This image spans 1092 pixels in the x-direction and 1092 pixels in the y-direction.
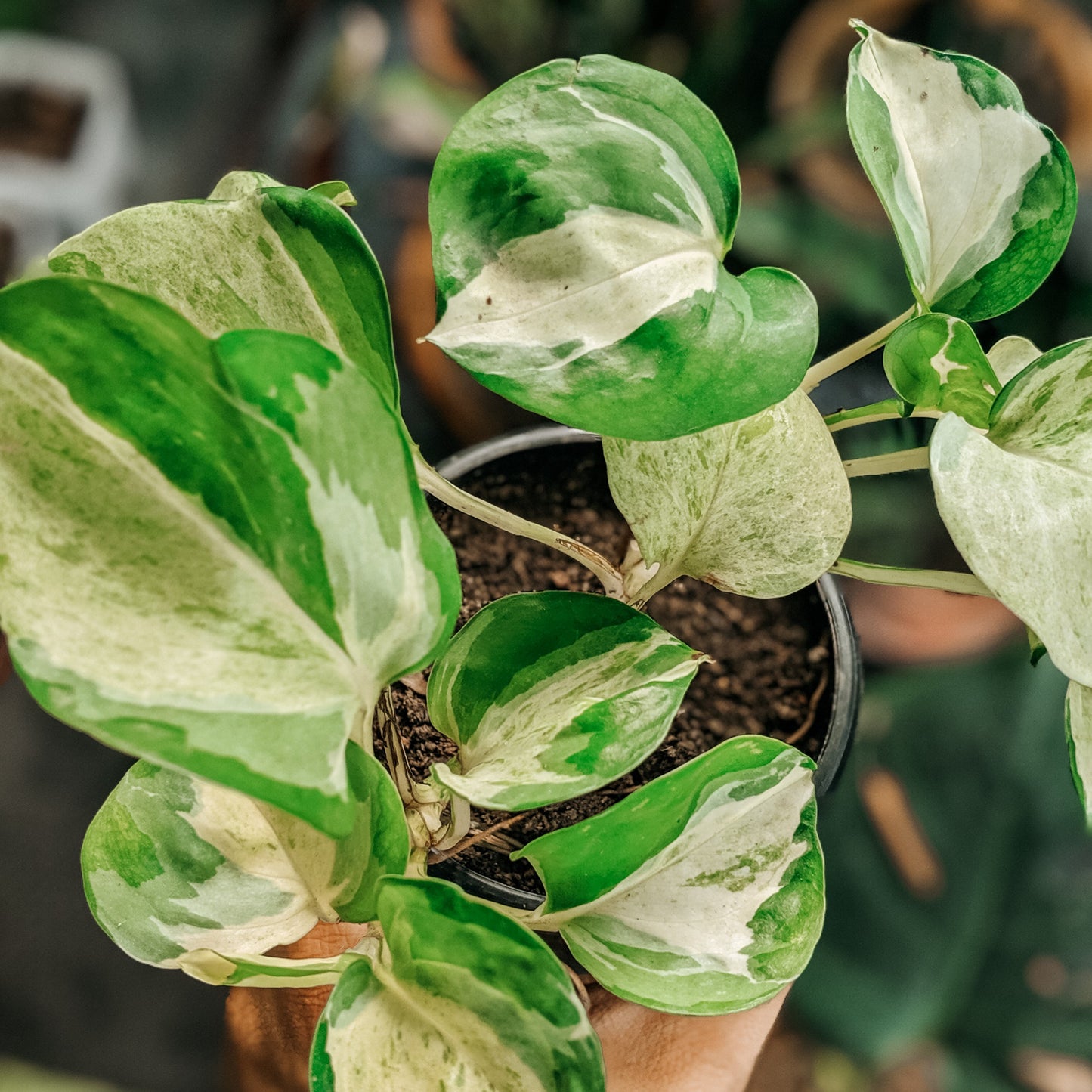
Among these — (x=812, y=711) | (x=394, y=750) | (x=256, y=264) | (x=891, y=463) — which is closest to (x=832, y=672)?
(x=812, y=711)

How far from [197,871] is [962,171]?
1.29ft

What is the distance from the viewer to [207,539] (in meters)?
0.26

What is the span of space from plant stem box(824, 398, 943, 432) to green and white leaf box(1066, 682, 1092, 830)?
113 mm

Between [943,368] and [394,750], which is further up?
[943,368]

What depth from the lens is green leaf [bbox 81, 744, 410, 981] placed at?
0.35 m

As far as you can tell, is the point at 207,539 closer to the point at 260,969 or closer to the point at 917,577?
the point at 260,969

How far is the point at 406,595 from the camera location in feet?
0.87

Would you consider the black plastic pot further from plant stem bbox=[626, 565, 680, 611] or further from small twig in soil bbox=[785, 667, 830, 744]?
plant stem bbox=[626, 565, 680, 611]

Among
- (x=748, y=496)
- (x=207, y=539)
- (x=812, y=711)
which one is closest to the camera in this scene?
(x=207, y=539)

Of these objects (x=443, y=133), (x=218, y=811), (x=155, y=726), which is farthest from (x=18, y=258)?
(x=155, y=726)

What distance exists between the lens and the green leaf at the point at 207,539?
0.78 ft

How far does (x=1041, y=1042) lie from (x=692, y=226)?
99 cm

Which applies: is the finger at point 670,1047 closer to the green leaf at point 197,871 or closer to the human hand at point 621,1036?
the human hand at point 621,1036

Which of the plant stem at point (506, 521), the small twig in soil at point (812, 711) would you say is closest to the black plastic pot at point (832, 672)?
the small twig in soil at point (812, 711)
